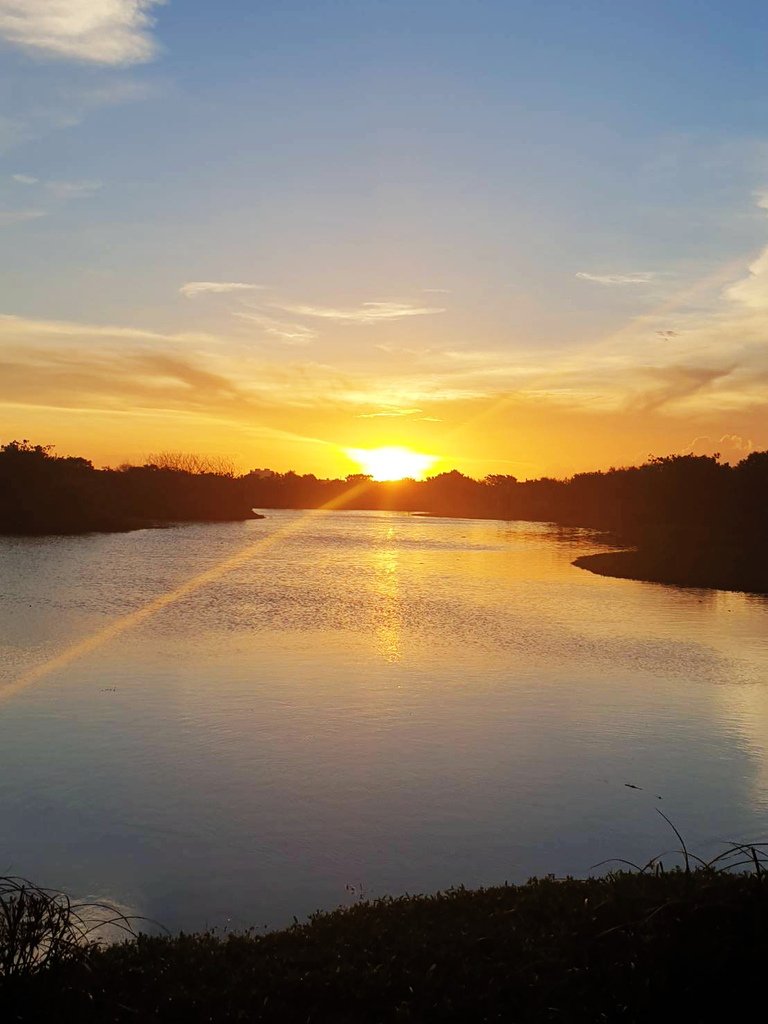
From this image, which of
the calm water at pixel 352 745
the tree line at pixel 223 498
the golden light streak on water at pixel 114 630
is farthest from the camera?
the tree line at pixel 223 498

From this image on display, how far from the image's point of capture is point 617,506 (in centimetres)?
14762

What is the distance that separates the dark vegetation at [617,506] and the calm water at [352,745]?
23436 mm

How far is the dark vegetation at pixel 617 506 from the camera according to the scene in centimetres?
7019

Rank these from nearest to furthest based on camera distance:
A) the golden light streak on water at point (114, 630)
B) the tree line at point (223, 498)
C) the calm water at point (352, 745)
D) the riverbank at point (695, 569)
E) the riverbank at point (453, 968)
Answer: the riverbank at point (453, 968), the calm water at point (352, 745), the golden light streak on water at point (114, 630), the riverbank at point (695, 569), the tree line at point (223, 498)

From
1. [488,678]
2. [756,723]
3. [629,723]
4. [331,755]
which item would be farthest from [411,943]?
[488,678]

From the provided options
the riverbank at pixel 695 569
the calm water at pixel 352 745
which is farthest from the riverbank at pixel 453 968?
the riverbank at pixel 695 569

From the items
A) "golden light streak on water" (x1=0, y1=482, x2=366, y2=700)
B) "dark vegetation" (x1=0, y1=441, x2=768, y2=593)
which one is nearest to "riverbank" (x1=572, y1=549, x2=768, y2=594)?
"dark vegetation" (x1=0, y1=441, x2=768, y2=593)

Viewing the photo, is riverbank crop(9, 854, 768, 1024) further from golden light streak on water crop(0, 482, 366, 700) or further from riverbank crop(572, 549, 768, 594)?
riverbank crop(572, 549, 768, 594)

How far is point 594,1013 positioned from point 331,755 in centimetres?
1155

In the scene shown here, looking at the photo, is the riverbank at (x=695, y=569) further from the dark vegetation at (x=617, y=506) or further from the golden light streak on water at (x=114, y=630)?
the golden light streak on water at (x=114, y=630)

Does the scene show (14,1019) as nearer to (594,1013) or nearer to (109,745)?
(594,1013)

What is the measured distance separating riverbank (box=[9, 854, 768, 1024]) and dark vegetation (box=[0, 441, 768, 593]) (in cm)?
5489

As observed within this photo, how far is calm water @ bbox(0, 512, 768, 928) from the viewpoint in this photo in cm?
1358

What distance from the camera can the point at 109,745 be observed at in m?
19.8
